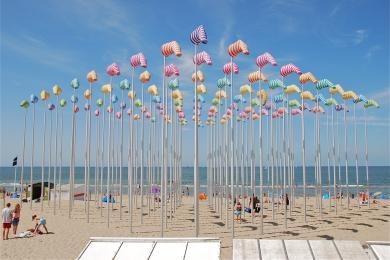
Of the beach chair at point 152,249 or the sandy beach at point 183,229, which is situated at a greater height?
the beach chair at point 152,249

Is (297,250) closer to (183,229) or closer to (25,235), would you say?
(183,229)

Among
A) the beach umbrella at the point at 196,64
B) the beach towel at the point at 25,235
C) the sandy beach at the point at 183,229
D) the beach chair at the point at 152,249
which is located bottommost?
the sandy beach at the point at 183,229

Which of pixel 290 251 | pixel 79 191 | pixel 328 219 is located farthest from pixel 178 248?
pixel 79 191

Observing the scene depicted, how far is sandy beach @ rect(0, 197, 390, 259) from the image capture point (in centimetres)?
1495

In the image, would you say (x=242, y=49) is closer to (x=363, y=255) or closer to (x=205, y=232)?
(x=205, y=232)

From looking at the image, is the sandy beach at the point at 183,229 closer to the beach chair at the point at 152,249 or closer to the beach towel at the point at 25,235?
the beach towel at the point at 25,235

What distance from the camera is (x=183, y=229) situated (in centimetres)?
1889

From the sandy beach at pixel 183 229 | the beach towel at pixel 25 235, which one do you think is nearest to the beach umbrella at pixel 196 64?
the sandy beach at pixel 183 229

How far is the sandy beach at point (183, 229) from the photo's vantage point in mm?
14953

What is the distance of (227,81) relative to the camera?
18.3 m

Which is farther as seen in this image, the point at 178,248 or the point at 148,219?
the point at 148,219

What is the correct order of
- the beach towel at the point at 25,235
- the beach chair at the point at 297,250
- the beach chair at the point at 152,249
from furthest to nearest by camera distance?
1. the beach towel at the point at 25,235
2. the beach chair at the point at 152,249
3. the beach chair at the point at 297,250

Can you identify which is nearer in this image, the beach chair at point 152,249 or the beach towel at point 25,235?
the beach chair at point 152,249

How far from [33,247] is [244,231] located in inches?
355
